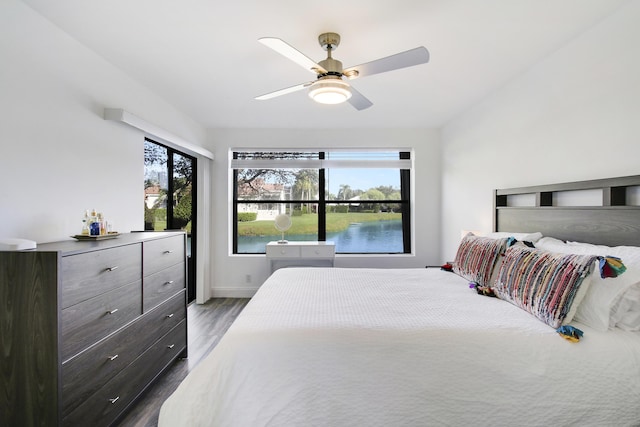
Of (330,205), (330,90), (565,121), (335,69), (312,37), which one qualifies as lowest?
(330,205)

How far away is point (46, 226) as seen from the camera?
182 centimetres

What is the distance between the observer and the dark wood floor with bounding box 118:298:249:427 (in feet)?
6.05

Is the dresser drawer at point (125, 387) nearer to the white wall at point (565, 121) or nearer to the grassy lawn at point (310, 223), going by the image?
the grassy lawn at point (310, 223)

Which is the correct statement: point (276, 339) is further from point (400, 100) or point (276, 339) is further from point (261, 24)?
point (400, 100)

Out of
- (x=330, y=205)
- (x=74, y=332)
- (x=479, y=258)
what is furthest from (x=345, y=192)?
(x=74, y=332)

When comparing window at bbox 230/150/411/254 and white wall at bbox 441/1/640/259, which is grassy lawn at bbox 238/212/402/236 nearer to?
window at bbox 230/150/411/254

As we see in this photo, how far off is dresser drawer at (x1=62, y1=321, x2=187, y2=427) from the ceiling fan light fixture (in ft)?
6.95

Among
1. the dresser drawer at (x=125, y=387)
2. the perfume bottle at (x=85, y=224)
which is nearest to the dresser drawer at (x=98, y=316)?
the dresser drawer at (x=125, y=387)

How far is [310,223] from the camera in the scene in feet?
14.8

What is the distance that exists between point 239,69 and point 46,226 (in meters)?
1.74

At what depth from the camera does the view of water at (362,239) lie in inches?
176

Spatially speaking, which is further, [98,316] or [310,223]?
[310,223]

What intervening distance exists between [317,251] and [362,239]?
0.87m

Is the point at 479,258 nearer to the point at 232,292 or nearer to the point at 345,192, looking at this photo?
the point at 345,192
